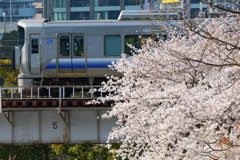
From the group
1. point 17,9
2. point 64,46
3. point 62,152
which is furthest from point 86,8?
point 64,46

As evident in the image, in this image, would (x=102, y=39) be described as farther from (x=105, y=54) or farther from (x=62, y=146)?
(x=62, y=146)

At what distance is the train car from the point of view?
25.4 metres

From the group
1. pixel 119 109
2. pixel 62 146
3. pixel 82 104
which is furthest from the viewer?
pixel 62 146

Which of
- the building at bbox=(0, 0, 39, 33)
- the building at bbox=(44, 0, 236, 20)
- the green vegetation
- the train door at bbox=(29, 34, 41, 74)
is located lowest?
the green vegetation

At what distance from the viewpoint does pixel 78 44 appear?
83.5 feet

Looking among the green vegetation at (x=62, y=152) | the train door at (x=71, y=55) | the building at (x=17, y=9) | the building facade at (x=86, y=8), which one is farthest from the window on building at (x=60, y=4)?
the train door at (x=71, y=55)

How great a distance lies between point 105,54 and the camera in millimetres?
25594

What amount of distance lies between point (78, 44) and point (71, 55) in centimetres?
57

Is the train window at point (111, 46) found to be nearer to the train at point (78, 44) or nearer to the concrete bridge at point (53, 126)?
the train at point (78, 44)

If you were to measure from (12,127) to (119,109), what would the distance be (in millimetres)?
7301

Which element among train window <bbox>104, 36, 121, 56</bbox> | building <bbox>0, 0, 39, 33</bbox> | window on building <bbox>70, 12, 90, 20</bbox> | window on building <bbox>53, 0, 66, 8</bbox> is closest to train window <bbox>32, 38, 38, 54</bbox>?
train window <bbox>104, 36, 121, 56</bbox>

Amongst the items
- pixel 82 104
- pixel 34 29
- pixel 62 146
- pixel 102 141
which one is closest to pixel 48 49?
pixel 34 29

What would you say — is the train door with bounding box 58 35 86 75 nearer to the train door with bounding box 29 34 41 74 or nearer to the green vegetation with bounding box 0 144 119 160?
the train door with bounding box 29 34 41 74

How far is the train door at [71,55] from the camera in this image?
83.2ft
